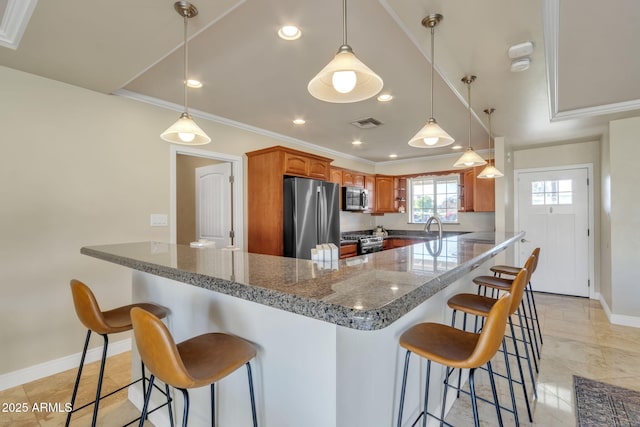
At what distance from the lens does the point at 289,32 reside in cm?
191

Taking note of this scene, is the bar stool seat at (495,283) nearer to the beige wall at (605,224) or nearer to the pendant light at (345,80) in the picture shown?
the pendant light at (345,80)

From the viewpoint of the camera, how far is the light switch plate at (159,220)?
301 cm

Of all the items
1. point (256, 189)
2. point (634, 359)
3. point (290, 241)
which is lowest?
point (634, 359)

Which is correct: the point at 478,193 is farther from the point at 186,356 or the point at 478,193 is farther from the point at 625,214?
the point at 186,356

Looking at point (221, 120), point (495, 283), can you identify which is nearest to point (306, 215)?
point (221, 120)

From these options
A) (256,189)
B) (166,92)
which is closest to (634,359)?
(256,189)

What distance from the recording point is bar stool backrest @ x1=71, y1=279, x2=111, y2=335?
4.70 ft

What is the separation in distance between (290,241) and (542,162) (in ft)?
14.0

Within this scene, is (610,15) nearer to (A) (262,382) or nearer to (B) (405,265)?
(B) (405,265)

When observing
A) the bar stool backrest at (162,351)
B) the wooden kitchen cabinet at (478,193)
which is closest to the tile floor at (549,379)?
the bar stool backrest at (162,351)

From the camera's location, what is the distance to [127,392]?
85.3 inches

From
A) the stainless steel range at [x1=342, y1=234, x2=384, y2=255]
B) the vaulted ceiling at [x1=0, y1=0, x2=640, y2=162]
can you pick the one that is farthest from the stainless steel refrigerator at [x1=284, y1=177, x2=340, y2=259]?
the stainless steel range at [x1=342, y1=234, x2=384, y2=255]

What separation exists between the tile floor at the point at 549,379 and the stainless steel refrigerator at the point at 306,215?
204 cm

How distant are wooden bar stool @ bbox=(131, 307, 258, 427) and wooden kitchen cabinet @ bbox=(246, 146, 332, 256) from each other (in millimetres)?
2453
